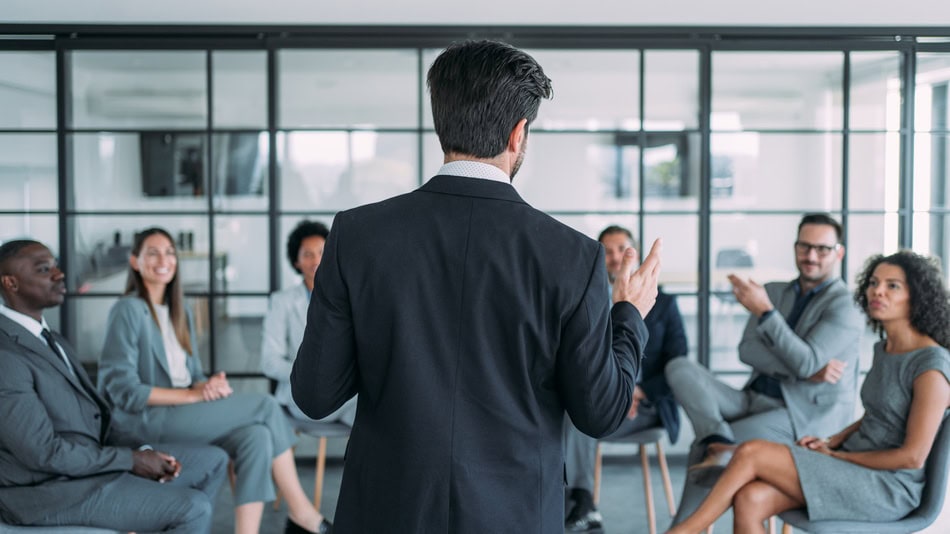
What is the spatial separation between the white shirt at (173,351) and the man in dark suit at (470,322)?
97.9 inches

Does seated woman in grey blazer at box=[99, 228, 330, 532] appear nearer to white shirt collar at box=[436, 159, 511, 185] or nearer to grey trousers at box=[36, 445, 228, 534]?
grey trousers at box=[36, 445, 228, 534]

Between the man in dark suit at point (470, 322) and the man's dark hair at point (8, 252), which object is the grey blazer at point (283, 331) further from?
the man in dark suit at point (470, 322)

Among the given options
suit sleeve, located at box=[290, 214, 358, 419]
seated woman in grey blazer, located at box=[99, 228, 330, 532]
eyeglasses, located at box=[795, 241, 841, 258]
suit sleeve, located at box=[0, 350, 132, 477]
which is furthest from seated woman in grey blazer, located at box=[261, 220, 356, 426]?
suit sleeve, located at box=[290, 214, 358, 419]

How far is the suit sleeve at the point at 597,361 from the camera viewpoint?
1394 millimetres

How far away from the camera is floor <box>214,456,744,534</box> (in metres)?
4.03

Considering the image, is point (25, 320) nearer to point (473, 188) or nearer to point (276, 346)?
point (276, 346)

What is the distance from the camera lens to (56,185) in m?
4.77

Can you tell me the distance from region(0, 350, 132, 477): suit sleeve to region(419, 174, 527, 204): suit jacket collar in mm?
1744

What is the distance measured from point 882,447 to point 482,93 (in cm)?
223

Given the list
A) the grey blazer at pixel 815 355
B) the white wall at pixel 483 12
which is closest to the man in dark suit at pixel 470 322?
the grey blazer at pixel 815 355

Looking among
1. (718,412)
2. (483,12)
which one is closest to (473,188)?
(718,412)

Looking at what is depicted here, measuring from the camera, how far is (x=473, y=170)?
1.43 meters

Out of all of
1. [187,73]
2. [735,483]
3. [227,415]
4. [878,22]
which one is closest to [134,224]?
[187,73]

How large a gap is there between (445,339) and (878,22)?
409cm
